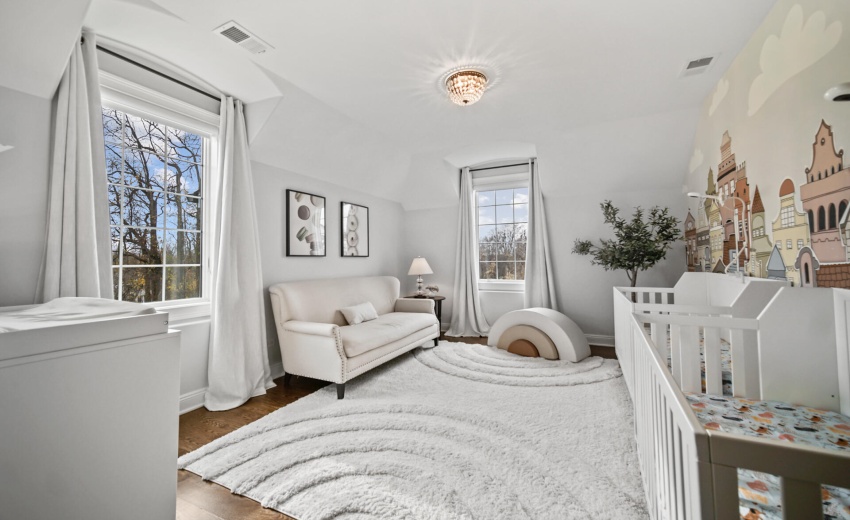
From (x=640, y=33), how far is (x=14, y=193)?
3.57 m

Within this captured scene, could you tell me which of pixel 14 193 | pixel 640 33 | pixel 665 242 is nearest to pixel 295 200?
pixel 14 193

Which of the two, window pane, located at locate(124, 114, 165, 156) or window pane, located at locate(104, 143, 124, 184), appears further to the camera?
window pane, located at locate(124, 114, 165, 156)

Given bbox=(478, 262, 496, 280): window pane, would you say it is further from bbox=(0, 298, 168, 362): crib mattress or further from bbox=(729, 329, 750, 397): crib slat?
bbox=(0, 298, 168, 362): crib mattress

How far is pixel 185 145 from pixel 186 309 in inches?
50.4

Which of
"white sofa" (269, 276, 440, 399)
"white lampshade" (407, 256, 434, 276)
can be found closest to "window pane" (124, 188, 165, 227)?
"white sofa" (269, 276, 440, 399)

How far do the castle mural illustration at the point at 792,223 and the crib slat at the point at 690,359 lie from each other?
23.2 inches

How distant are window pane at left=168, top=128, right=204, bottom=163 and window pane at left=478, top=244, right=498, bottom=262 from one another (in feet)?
11.8

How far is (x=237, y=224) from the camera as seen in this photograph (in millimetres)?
2742

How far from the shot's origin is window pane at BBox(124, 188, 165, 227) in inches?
91.9

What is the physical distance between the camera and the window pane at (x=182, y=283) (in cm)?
256

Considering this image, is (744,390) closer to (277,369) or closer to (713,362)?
(713,362)

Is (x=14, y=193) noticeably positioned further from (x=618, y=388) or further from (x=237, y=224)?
(x=618, y=388)

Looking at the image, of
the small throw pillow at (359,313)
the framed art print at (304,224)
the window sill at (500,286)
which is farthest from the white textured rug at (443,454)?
the window sill at (500,286)

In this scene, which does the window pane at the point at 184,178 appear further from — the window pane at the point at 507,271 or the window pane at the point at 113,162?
the window pane at the point at 507,271
